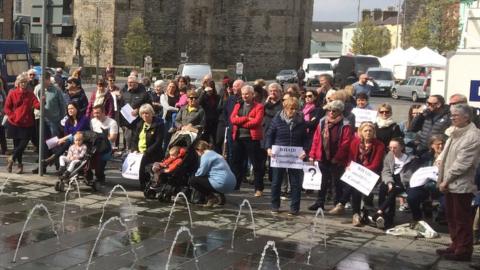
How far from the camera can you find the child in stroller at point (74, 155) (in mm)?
11556

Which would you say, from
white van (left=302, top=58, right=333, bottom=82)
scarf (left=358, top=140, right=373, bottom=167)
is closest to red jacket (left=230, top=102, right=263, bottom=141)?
scarf (left=358, top=140, right=373, bottom=167)

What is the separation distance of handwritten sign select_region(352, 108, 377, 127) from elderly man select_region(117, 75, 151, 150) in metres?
4.41

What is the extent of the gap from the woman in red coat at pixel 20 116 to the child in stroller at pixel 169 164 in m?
3.15

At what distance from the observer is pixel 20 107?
1282cm

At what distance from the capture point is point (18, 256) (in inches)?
299

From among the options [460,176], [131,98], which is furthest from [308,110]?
[131,98]

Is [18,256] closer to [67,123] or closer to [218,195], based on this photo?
[218,195]

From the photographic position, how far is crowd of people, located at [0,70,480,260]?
8.35 meters

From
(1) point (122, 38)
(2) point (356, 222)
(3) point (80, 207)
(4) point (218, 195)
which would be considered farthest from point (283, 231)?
(1) point (122, 38)

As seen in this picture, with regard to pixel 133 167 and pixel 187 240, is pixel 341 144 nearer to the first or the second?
pixel 187 240

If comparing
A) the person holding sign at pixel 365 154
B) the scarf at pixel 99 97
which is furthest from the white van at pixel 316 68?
the person holding sign at pixel 365 154

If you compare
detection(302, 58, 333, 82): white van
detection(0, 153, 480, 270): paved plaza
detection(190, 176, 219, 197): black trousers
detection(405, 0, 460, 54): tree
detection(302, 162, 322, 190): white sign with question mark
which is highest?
detection(405, 0, 460, 54): tree

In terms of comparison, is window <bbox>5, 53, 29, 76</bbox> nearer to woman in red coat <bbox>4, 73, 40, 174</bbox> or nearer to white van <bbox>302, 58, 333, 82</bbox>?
woman in red coat <bbox>4, 73, 40, 174</bbox>

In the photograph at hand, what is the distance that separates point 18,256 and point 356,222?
4.66 m
